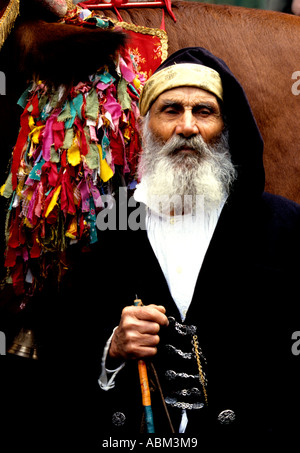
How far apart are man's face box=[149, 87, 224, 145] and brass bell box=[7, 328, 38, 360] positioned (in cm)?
120

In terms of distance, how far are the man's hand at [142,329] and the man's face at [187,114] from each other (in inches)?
28.8

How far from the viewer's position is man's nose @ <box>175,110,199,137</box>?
72.7 inches

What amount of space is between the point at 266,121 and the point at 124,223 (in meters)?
1.08

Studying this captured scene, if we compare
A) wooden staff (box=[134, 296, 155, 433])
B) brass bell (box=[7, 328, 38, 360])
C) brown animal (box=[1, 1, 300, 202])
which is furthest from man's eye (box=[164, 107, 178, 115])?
brass bell (box=[7, 328, 38, 360])

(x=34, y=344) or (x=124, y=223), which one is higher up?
(x=124, y=223)

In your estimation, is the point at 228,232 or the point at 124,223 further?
the point at 124,223

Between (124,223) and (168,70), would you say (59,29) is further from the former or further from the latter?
(124,223)

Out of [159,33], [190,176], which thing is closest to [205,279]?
[190,176]

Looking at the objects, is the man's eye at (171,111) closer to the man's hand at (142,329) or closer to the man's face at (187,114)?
the man's face at (187,114)

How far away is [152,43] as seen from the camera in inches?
89.8
